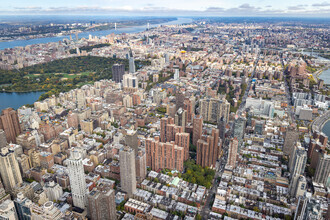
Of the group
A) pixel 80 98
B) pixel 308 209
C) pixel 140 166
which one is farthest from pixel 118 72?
pixel 308 209

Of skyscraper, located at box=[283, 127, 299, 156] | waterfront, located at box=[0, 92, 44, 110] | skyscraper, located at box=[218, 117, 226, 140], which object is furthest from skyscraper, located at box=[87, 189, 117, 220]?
waterfront, located at box=[0, 92, 44, 110]

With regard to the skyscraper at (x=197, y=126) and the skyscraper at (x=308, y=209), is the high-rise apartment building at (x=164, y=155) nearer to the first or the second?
the skyscraper at (x=197, y=126)

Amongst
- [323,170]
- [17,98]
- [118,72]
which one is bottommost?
[17,98]

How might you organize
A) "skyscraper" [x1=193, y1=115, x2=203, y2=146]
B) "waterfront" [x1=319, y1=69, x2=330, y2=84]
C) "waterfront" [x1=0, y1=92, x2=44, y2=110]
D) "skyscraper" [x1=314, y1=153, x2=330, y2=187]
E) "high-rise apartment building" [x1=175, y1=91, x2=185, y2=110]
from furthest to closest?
"waterfront" [x1=319, y1=69, x2=330, y2=84], "waterfront" [x1=0, y1=92, x2=44, y2=110], "high-rise apartment building" [x1=175, y1=91, x2=185, y2=110], "skyscraper" [x1=193, y1=115, x2=203, y2=146], "skyscraper" [x1=314, y1=153, x2=330, y2=187]

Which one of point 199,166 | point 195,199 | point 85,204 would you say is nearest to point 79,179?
point 85,204

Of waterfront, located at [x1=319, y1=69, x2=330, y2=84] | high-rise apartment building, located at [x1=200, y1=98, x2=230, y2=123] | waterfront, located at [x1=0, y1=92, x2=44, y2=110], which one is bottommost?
waterfront, located at [x1=0, y1=92, x2=44, y2=110]

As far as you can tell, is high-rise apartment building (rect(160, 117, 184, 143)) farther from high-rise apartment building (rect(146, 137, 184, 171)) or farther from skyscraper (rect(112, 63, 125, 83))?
skyscraper (rect(112, 63, 125, 83))

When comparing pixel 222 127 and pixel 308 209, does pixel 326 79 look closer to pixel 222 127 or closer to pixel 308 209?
pixel 222 127
